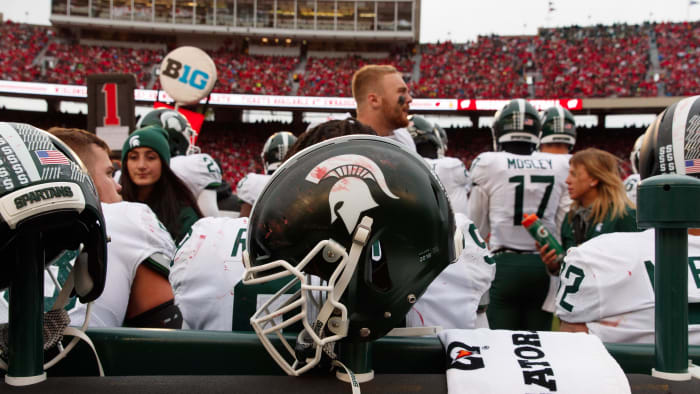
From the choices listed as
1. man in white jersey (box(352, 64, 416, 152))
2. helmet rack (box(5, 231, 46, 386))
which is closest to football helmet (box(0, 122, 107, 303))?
helmet rack (box(5, 231, 46, 386))

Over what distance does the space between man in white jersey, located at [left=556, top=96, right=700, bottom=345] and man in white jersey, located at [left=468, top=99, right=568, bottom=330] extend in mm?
2119

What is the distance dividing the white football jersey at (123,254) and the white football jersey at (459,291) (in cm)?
94

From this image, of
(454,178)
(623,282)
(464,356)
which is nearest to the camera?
Result: (464,356)

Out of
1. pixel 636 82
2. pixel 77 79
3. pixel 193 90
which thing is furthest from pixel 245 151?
pixel 193 90

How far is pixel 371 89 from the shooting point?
3617mm

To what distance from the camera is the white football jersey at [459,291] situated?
1.55 m

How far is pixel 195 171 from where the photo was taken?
402cm

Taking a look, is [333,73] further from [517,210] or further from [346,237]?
[346,237]

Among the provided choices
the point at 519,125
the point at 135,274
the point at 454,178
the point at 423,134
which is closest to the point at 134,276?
the point at 135,274

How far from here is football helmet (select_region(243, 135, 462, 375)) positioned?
92cm

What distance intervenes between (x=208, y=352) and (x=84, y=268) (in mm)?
294

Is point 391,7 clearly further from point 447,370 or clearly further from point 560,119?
point 447,370

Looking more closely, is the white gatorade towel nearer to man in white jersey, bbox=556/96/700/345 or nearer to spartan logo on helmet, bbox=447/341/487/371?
spartan logo on helmet, bbox=447/341/487/371

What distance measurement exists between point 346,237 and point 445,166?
3864 millimetres
